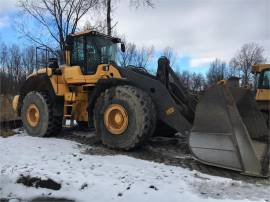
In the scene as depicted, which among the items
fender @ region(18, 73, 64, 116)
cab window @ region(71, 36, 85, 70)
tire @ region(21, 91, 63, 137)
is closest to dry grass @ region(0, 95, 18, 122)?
fender @ region(18, 73, 64, 116)

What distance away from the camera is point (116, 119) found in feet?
32.3

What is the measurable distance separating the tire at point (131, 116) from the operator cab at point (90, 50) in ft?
5.99

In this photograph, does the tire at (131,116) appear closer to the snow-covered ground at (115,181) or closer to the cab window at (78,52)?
the snow-covered ground at (115,181)

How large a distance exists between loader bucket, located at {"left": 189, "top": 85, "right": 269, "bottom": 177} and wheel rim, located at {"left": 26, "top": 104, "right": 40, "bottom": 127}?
5.56 meters

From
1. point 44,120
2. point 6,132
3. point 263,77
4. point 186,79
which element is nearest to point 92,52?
point 44,120

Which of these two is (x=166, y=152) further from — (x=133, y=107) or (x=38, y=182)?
(x=38, y=182)

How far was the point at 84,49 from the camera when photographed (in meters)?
11.8

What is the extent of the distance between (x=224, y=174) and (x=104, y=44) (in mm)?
5511

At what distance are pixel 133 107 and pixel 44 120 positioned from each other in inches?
A: 143

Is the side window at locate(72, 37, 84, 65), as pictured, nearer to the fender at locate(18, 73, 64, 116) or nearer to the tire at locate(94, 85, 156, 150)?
the fender at locate(18, 73, 64, 116)

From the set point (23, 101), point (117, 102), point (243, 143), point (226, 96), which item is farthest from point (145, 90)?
point (23, 101)

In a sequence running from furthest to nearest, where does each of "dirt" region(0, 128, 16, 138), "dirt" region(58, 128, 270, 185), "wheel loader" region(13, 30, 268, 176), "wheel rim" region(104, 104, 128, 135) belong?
"dirt" region(0, 128, 16, 138) < "wheel rim" region(104, 104, 128, 135) < "wheel loader" region(13, 30, 268, 176) < "dirt" region(58, 128, 270, 185)

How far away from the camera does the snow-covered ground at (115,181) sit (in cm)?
671

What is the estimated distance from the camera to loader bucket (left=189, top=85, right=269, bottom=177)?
7668 mm
